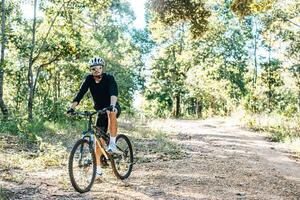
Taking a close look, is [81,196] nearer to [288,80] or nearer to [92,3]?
[92,3]

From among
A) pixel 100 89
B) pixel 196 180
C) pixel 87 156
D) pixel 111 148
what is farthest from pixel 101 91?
pixel 196 180

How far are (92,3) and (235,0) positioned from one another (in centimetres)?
703

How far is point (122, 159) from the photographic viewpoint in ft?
26.8

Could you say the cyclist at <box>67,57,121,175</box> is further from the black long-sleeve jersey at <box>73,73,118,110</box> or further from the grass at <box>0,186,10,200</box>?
the grass at <box>0,186,10,200</box>

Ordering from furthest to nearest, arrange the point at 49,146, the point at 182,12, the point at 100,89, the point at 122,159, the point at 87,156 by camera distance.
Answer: the point at 182,12
the point at 49,146
the point at 122,159
the point at 100,89
the point at 87,156

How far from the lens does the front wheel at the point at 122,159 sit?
7957mm

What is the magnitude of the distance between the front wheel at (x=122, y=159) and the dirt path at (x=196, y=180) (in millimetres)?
177

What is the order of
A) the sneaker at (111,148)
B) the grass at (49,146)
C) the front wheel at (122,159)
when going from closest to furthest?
the sneaker at (111,148)
the front wheel at (122,159)
the grass at (49,146)

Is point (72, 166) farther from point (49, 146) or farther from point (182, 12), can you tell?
point (182, 12)

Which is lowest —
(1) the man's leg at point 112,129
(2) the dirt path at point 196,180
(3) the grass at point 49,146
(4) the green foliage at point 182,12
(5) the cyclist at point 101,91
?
(2) the dirt path at point 196,180

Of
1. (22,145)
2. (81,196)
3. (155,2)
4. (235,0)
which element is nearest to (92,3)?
(155,2)

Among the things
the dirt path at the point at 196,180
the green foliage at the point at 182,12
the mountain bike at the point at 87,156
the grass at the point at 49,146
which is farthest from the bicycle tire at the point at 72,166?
the green foliage at the point at 182,12

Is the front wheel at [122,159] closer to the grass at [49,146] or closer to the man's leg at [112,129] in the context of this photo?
the man's leg at [112,129]

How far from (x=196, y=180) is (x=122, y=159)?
1.47 metres
